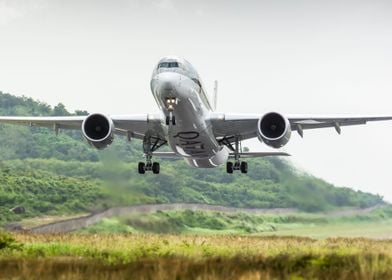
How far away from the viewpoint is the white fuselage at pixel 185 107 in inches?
1467

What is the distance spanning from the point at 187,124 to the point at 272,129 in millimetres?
4815

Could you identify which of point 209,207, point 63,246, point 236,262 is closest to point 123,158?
point 209,207

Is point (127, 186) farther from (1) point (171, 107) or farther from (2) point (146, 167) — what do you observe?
(1) point (171, 107)

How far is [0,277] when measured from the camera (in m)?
18.0

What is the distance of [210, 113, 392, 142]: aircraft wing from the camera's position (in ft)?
136

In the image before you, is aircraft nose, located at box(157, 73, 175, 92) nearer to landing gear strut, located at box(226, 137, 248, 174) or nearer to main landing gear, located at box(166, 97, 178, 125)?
main landing gear, located at box(166, 97, 178, 125)

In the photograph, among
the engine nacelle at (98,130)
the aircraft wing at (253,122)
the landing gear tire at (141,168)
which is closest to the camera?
the engine nacelle at (98,130)

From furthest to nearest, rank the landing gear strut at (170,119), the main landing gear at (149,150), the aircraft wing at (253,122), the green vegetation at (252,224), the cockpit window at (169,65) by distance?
the main landing gear at (149,150) < the green vegetation at (252,224) < the aircraft wing at (253,122) < the cockpit window at (169,65) < the landing gear strut at (170,119)

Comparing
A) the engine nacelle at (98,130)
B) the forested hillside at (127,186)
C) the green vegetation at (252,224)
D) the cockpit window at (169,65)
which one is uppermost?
the cockpit window at (169,65)

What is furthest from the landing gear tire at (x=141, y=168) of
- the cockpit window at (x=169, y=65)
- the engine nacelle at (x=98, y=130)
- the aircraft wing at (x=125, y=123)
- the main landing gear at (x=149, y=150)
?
the cockpit window at (x=169, y=65)

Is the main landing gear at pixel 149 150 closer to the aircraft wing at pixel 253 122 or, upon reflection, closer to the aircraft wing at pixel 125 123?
the aircraft wing at pixel 125 123

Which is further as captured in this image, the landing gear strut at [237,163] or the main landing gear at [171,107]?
the landing gear strut at [237,163]

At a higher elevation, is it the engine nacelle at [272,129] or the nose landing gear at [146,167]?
the engine nacelle at [272,129]

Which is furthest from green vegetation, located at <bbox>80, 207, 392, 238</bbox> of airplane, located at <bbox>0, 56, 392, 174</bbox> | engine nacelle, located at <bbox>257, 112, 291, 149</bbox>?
engine nacelle, located at <bbox>257, 112, 291, 149</bbox>
